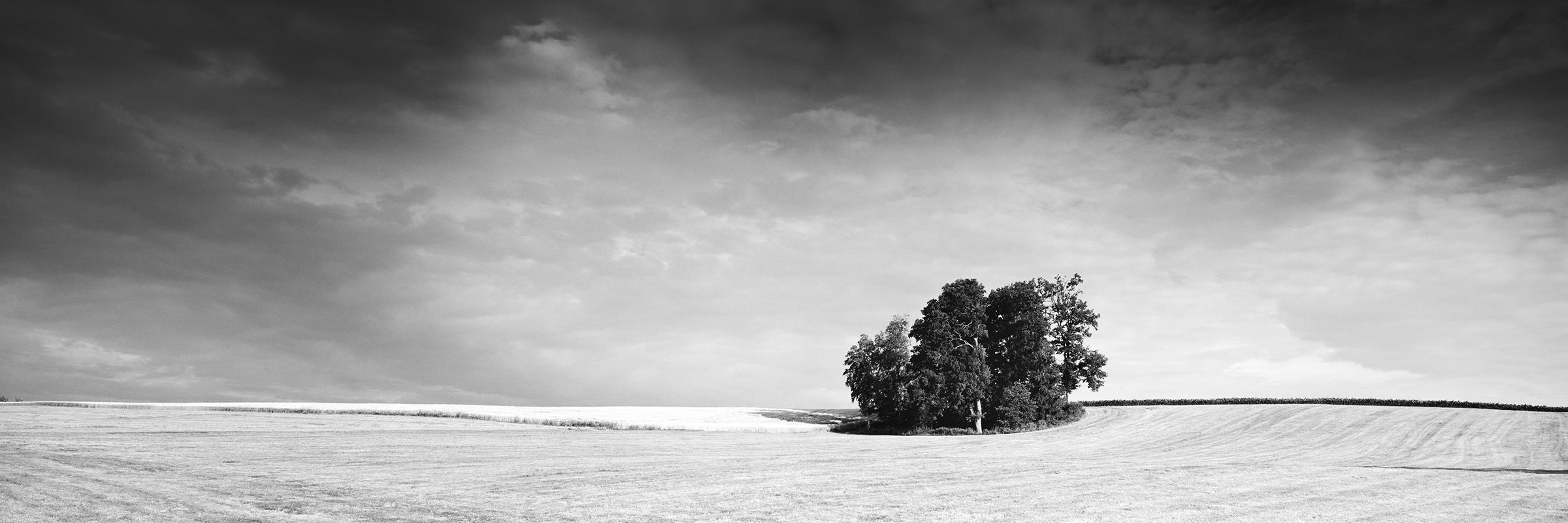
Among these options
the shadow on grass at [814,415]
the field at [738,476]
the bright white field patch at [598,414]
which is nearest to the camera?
the field at [738,476]

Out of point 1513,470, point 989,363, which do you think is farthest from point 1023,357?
point 1513,470

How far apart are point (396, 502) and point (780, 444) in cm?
3178

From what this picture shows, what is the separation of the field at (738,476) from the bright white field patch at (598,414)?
1457 cm

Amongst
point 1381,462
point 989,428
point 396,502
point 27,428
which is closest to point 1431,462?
point 1381,462

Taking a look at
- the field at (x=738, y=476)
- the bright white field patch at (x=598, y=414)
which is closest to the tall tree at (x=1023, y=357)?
the field at (x=738, y=476)

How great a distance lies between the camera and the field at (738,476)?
20484 millimetres

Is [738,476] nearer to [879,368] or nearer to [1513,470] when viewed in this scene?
[1513,470]

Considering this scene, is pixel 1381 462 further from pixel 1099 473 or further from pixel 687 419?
pixel 687 419

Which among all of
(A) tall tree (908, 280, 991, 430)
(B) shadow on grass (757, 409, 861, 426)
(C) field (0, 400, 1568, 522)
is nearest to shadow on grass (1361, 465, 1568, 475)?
(C) field (0, 400, 1568, 522)

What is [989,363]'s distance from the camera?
7406 centimetres

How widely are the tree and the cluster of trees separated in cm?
14

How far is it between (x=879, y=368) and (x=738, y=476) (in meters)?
52.4

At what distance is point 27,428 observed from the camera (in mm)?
46562

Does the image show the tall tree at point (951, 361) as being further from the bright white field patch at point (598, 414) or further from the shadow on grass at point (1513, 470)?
the shadow on grass at point (1513, 470)
